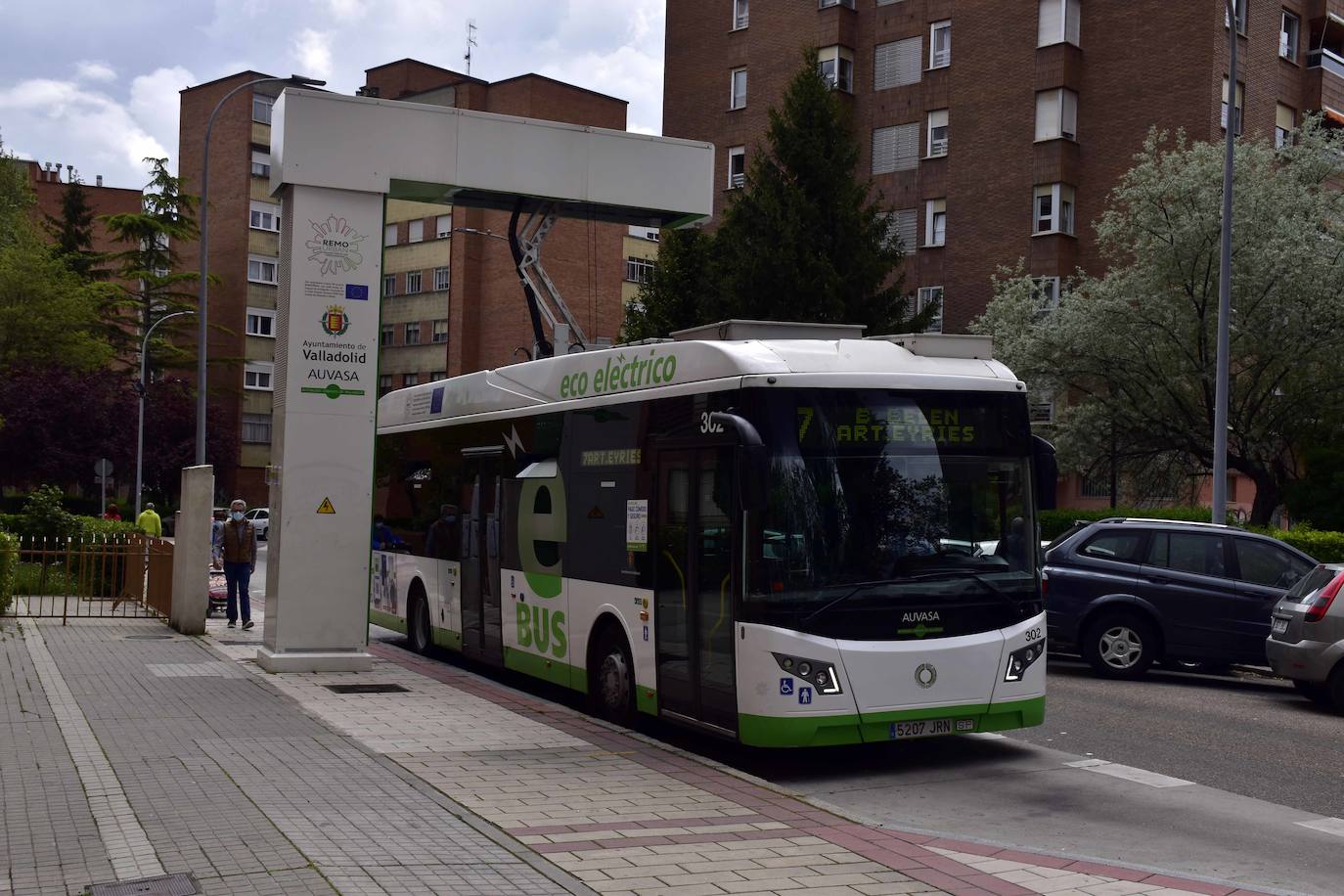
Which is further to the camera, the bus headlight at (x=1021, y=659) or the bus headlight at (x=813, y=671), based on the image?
the bus headlight at (x=1021, y=659)

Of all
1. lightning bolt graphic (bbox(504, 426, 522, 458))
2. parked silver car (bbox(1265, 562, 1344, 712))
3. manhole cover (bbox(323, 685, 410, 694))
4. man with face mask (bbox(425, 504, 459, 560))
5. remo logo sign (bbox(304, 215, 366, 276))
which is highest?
remo logo sign (bbox(304, 215, 366, 276))

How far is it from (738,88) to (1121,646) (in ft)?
128

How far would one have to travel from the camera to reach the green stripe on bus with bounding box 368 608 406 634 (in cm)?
1743

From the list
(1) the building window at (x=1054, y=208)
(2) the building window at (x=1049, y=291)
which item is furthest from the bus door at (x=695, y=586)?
(1) the building window at (x=1054, y=208)

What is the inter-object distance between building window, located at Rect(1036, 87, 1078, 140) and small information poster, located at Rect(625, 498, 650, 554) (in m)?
35.5

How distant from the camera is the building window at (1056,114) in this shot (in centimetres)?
4344

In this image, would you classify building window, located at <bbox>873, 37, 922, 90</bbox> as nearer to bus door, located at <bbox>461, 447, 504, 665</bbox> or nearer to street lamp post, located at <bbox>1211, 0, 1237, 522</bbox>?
street lamp post, located at <bbox>1211, 0, 1237, 522</bbox>

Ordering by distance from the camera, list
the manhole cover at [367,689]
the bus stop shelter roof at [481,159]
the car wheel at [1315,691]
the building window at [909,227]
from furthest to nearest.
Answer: the building window at [909,227] → the bus stop shelter roof at [481,159] → the car wheel at [1315,691] → the manhole cover at [367,689]

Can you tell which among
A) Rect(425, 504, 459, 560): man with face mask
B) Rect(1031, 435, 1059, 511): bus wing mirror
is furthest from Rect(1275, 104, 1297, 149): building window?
Rect(1031, 435, 1059, 511): bus wing mirror

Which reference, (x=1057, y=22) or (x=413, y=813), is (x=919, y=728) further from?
(x=1057, y=22)

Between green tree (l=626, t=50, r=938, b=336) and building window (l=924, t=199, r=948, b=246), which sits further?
building window (l=924, t=199, r=948, b=246)

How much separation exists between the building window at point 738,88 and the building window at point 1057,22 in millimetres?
11188

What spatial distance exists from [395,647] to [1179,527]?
30.4 ft

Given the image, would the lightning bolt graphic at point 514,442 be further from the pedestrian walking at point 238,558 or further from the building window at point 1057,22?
the building window at point 1057,22
